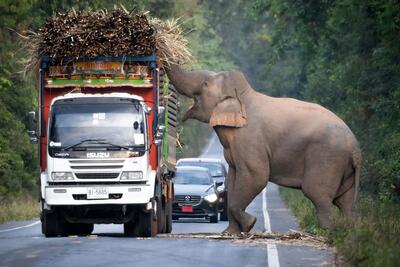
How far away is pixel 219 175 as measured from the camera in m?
40.3

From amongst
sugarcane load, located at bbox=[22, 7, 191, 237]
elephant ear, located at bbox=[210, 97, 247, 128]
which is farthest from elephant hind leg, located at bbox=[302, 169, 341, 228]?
sugarcane load, located at bbox=[22, 7, 191, 237]

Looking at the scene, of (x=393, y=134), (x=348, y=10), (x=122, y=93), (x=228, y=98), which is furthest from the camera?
(x=348, y=10)

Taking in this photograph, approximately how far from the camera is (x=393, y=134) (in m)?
34.0

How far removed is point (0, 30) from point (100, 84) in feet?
56.2

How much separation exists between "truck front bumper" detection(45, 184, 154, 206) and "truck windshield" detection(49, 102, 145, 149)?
72 centimetres

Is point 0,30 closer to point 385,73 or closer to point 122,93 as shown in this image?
point 385,73

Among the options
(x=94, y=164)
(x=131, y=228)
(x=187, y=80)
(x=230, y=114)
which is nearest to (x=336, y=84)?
(x=187, y=80)

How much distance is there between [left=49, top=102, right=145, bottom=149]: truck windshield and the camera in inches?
930

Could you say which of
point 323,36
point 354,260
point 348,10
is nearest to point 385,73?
point 348,10

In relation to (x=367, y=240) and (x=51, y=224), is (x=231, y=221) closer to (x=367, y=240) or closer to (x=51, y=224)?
(x=51, y=224)

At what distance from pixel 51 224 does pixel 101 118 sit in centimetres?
224

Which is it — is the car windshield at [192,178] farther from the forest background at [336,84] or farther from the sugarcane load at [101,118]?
the sugarcane load at [101,118]

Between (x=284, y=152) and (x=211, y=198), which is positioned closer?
(x=284, y=152)

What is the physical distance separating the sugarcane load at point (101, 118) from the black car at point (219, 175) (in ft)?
38.3
